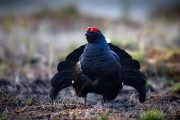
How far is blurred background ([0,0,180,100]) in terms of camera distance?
8.88 meters

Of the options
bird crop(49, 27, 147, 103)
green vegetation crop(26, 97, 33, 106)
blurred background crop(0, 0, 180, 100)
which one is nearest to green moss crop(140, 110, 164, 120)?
bird crop(49, 27, 147, 103)

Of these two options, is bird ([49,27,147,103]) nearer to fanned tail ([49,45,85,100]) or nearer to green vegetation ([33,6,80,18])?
fanned tail ([49,45,85,100])

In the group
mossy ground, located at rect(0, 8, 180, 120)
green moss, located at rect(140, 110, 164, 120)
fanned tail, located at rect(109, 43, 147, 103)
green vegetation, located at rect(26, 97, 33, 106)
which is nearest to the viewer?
green moss, located at rect(140, 110, 164, 120)

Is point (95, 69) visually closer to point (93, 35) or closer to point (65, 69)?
point (93, 35)

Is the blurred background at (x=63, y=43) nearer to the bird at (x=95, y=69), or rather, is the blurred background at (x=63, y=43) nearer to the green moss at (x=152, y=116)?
the bird at (x=95, y=69)

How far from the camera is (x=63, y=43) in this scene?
12969 millimetres

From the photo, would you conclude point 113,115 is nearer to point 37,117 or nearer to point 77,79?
point 37,117

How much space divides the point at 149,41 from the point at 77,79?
5557 millimetres

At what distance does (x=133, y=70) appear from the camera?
7.07m

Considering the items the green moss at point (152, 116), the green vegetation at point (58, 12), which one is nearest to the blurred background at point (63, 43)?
the green vegetation at point (58, 12)

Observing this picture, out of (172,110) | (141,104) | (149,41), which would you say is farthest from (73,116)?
(149,41)

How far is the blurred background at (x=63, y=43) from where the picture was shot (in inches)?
350

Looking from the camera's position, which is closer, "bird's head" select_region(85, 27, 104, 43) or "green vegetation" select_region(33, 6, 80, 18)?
"bird's head" select_region(85, 27, 104, 43)

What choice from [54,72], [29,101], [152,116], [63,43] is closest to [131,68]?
[29,101]
